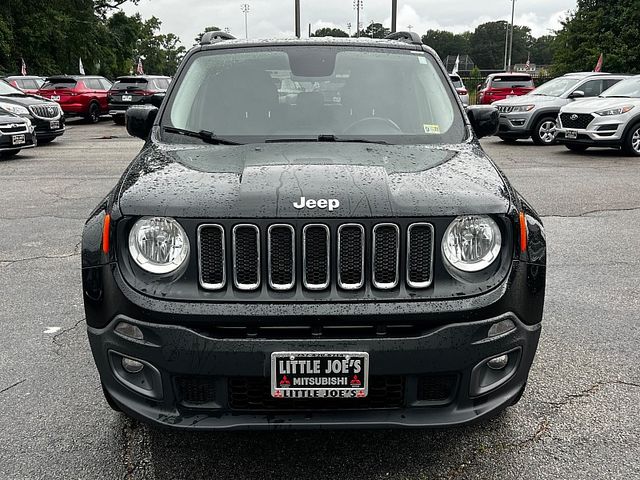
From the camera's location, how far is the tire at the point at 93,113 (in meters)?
24.3

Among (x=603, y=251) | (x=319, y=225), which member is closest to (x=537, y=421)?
(x=319, y=225)

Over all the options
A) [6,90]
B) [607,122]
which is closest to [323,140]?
[607,122]

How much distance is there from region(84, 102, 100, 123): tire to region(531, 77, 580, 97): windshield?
1516cm

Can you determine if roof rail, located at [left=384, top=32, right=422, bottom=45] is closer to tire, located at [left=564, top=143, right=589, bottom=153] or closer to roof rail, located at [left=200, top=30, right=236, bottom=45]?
roof rail, located at [left=200, top=30, right=236, bottom=45]

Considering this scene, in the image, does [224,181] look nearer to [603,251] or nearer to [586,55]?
[603,251]

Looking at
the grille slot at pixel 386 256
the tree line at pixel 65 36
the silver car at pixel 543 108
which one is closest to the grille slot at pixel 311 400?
the grille slot at pixel 386 256

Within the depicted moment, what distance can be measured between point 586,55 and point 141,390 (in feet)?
117

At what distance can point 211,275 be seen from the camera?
→ 8.30 ft

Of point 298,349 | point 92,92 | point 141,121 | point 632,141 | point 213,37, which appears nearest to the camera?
point 298,349

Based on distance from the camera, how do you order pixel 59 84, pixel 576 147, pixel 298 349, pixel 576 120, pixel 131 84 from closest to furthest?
pixel 298 349 < pixel 576 120 < pixel 576 147 < pixel 131 84 < pixel 59 84

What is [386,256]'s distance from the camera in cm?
254

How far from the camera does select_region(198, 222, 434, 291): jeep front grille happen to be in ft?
8.23

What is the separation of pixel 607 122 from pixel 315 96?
37.6 ft

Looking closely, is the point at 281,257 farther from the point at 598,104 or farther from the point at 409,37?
the point at 598,104
